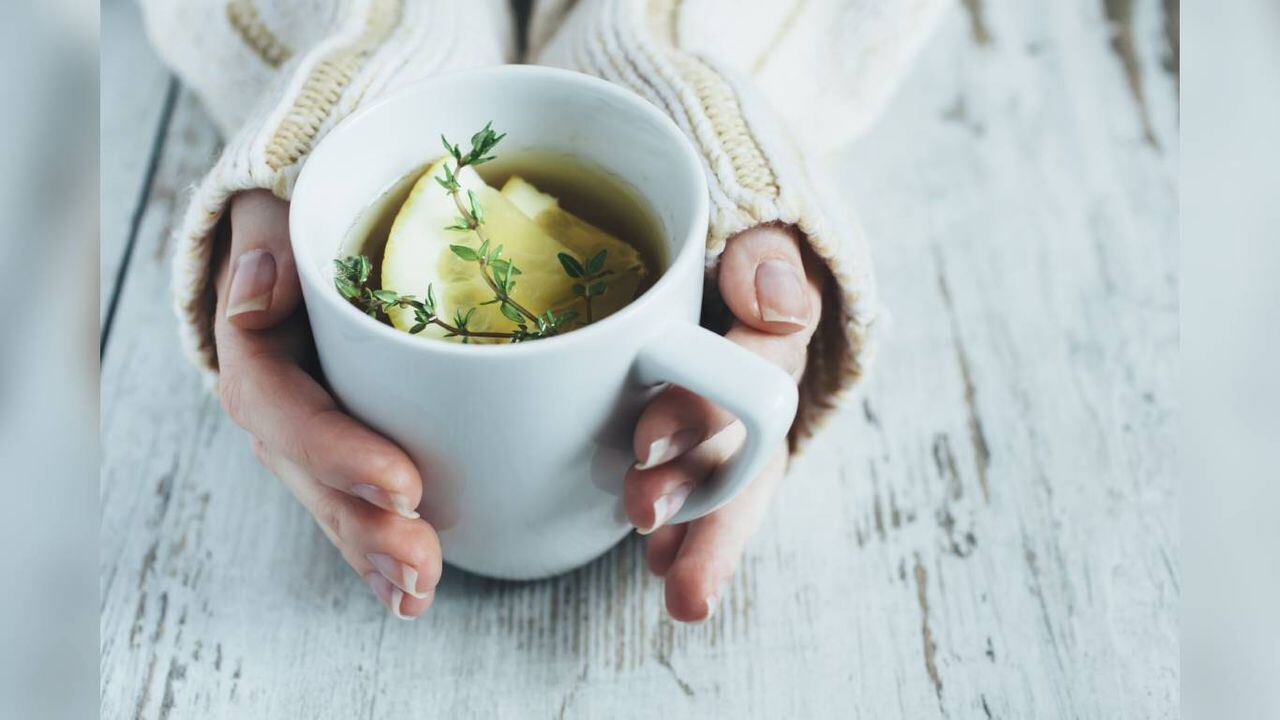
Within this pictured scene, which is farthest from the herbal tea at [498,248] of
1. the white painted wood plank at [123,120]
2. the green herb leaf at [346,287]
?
the white painted wood plank at [123,120]

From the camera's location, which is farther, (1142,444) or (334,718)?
(1142,444)

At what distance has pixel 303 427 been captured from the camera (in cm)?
46

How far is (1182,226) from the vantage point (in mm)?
688

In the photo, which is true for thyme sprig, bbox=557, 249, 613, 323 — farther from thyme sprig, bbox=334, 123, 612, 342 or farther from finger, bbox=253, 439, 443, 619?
finger, bbox=253, 439, 443, 619

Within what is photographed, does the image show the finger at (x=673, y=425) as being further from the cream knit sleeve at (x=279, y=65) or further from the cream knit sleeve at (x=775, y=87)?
the cream knit sleeve at (x=279, y=65)

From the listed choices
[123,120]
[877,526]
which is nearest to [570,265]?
[877,526]

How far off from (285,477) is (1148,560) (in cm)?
45

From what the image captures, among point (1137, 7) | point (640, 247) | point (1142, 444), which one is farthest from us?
point (1137, 7)

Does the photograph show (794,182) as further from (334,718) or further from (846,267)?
(334,718)

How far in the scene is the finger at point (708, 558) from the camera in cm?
52

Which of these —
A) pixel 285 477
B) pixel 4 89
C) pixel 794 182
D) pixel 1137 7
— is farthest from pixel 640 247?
pixel 1137 7

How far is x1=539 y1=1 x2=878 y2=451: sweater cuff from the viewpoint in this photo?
500mm

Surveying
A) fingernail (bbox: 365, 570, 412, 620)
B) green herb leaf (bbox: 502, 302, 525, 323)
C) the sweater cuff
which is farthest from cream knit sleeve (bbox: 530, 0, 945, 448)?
fingernail (bbox: 365, 570, 412, 620)

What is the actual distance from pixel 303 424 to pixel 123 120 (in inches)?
17.2
